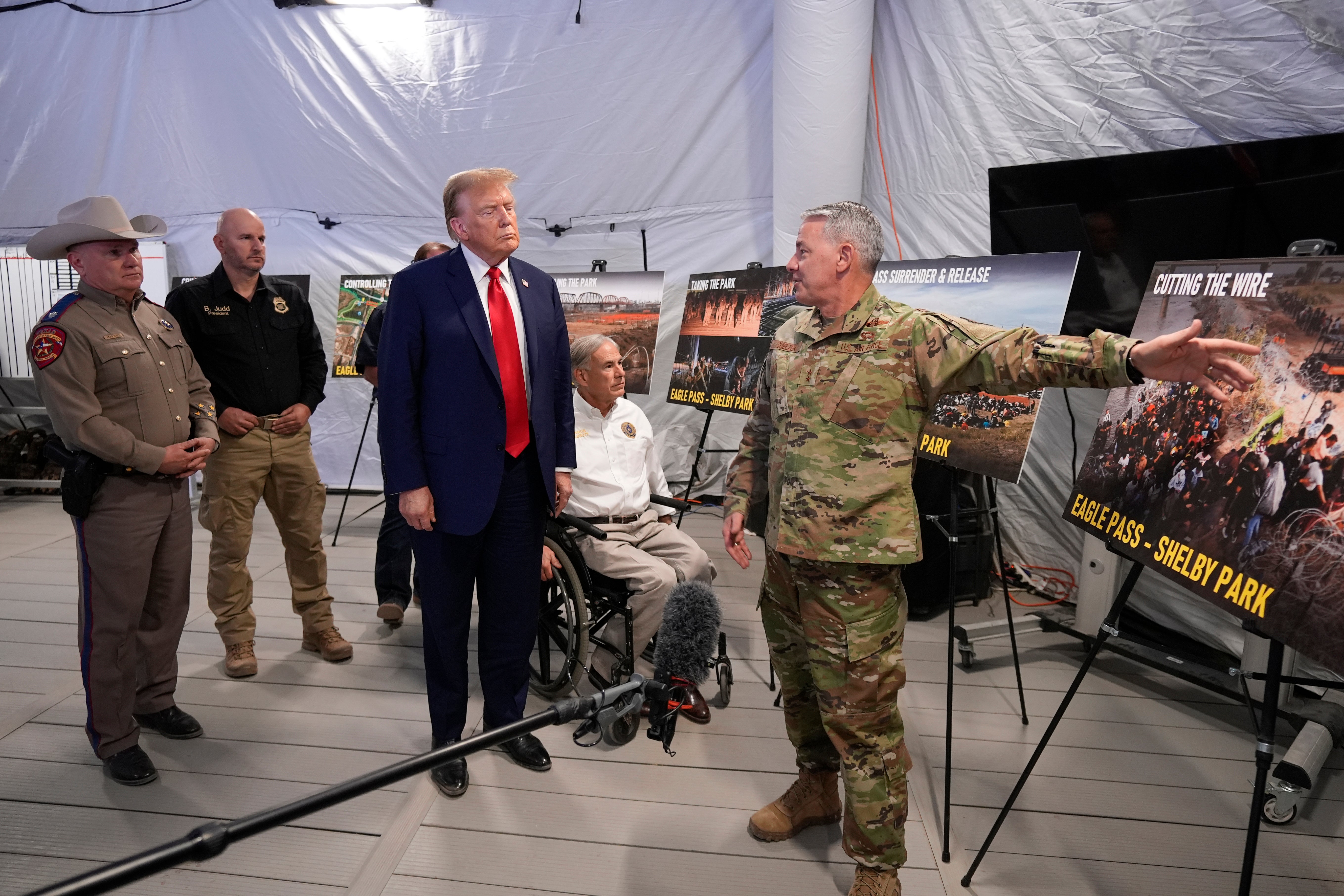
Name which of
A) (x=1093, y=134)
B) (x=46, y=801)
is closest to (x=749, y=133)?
(x=1093, y=134)

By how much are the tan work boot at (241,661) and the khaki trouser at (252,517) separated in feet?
0.07

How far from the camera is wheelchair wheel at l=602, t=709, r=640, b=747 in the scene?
8.01ft

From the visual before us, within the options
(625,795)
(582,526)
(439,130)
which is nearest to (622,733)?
(625,795)

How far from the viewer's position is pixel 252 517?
295 centimetres

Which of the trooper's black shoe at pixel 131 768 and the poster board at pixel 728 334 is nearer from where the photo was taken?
the trooper's black shoe at pixel 131 768

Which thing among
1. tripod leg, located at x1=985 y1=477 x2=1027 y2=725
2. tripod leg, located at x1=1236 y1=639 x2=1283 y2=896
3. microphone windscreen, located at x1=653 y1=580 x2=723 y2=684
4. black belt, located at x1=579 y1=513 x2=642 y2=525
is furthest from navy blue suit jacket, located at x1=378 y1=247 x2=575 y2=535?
tripod leg, located at x1=1236 y1=639 x2=1283 y2=896

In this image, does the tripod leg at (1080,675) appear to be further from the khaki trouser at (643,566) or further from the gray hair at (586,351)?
the gray hair at (586,351)

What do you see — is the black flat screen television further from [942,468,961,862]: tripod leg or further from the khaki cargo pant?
the khaki cargo pant

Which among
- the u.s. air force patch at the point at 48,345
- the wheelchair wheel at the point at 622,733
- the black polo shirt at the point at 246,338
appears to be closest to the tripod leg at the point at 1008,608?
the wheelchair wheel at the point at 622,733

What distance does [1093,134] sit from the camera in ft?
10.9

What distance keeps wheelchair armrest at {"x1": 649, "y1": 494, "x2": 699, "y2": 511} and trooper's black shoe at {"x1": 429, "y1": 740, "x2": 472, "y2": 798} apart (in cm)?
103

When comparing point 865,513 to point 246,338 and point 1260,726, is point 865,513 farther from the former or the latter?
point 246,338

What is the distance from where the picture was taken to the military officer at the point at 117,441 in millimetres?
2125

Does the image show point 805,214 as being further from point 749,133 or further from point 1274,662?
point 749,133
